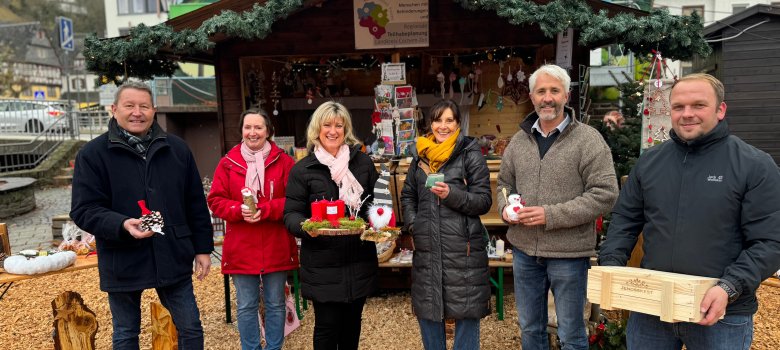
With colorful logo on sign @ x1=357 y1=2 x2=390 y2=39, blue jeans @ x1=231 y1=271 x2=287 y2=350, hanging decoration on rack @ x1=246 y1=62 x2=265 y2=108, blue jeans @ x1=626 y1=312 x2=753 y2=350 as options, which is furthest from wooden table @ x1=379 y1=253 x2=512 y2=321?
hanging decoration on rack @ x1=246 y1=62 x2=265 y2=108

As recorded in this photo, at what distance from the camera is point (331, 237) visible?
304 centimetres

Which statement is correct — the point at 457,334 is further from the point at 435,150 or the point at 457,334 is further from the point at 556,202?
the point at 435,150

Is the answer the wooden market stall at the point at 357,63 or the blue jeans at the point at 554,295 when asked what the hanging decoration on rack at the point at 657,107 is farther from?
the blue jeans at the point at 554,295

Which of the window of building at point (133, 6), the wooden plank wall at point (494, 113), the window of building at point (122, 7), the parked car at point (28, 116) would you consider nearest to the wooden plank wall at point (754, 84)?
the wooden plank wall at point (494, 113)

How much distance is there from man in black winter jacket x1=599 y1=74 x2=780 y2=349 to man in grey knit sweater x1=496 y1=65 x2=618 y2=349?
40 cm

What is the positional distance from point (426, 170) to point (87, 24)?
4868 cm

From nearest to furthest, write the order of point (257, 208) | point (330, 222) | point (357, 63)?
point (330, 222)
point (257, 208)
point (357, 63)

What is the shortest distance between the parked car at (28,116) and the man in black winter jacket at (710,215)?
16.7m

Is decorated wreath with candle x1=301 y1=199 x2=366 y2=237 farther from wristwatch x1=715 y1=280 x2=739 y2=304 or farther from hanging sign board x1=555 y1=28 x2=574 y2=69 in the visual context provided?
hanging sign board x1=555 y1=28 x2=574 y2=69

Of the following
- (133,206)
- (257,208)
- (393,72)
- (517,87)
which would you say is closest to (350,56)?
(393,72)

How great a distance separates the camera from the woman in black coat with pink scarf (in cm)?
303

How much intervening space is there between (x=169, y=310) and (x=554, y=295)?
85.8 inches

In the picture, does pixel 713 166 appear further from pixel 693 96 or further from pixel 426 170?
pixel 426 170

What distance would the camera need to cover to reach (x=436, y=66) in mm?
6898
